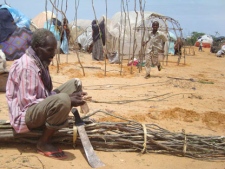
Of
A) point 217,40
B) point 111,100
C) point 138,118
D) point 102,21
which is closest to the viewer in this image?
point 138,118

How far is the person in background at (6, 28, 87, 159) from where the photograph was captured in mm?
2125

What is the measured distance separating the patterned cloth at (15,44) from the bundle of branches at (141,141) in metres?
5.97

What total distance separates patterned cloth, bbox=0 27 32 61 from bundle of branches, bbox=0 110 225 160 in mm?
5974

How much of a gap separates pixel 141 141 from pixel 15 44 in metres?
6.39

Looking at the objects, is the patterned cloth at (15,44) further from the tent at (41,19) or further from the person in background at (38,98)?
the tent at (41,19)

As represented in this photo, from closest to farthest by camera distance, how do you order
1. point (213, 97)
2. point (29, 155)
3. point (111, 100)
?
point (29, 155), point (111, 100), point (213, 97)

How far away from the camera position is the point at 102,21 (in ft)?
37.3

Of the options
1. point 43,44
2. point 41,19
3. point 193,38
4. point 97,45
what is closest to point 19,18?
point 97,45

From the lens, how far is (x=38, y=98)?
2232mm

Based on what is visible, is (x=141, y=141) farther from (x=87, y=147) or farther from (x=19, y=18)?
(x=19, y=18)

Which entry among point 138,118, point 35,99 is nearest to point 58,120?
point 35,99

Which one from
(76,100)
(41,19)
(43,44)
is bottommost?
(76,100)

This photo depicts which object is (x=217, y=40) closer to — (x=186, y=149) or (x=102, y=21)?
(x=102, y=21)

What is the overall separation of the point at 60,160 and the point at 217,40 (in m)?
19.7
